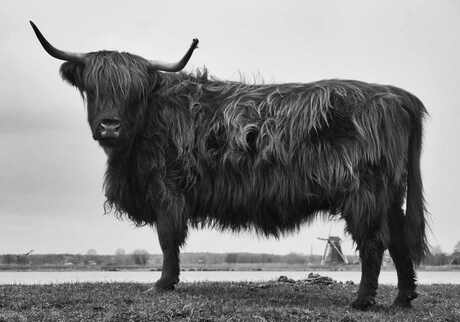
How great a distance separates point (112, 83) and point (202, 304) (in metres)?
2.77

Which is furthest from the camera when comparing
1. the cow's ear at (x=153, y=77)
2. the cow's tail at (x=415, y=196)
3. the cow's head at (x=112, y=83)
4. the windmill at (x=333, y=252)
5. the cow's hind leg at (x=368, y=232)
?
the windmill at (x=333, y=252)

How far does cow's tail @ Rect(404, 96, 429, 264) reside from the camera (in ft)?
24.8

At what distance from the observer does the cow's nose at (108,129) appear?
7680 mm

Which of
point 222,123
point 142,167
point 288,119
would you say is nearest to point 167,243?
point 142,167

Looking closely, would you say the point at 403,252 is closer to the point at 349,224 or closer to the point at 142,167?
the point at 349,224

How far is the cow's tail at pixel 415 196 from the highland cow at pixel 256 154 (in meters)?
0.01

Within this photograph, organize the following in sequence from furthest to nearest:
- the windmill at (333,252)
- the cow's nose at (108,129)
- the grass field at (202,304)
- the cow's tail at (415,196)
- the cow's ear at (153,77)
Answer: the windmill at (333,252)
the cow's ear at (153,77)
the cow's nose at (108,129)
the cow's tail at (415,196)
the grass field at (202,304)

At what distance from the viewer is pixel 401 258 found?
7.75 metres

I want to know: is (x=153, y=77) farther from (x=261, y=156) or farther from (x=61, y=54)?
(x=261, y=156)

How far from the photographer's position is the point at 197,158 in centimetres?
812

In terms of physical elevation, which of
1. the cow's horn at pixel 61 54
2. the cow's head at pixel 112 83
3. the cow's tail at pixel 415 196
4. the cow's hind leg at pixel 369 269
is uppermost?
the cow's horn at pixel 61 54

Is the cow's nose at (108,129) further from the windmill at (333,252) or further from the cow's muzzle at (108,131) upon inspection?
the windmill at (333,252)

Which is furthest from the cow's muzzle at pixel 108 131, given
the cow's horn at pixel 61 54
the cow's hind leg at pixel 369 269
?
the cow's hind leg at pixel 369 269

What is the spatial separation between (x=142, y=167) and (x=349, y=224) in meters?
2.53
